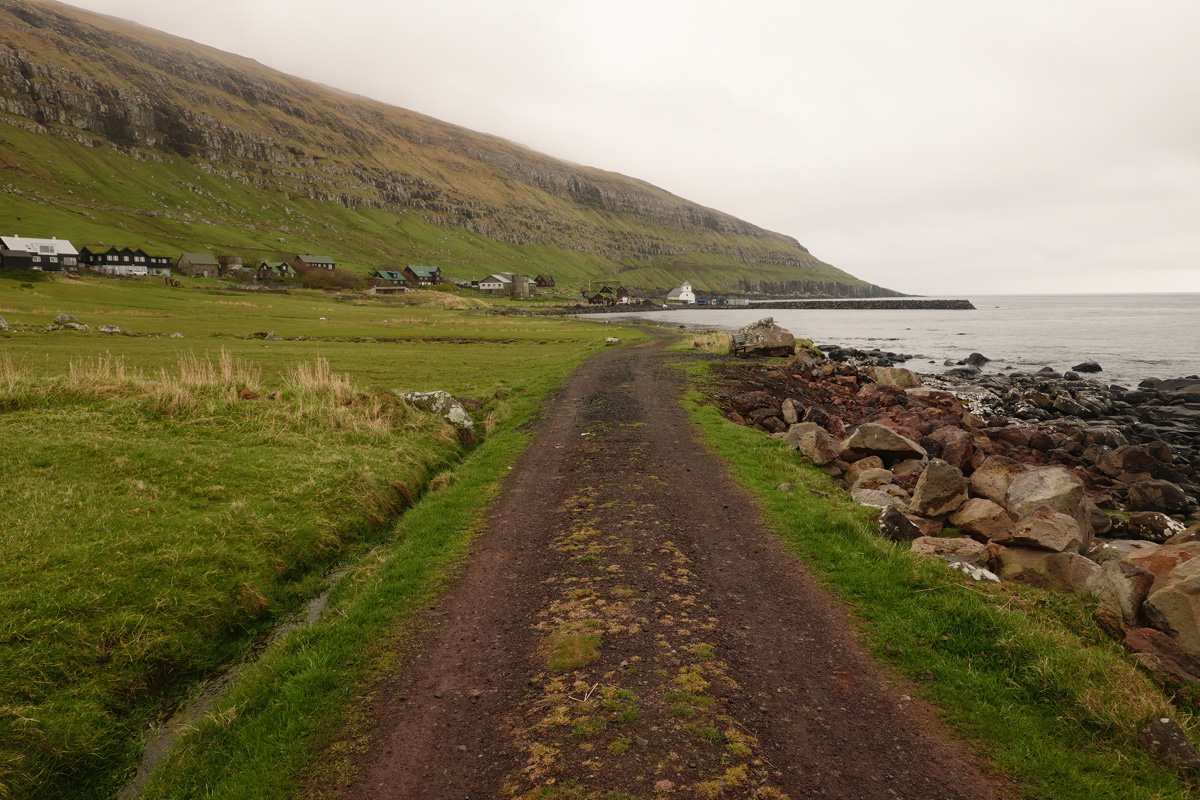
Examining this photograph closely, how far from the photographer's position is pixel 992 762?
6625 mm

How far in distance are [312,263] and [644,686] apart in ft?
Result: 672

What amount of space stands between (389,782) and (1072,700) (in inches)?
353

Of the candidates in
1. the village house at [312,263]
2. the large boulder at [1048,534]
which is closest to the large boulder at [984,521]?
the large boulder at [1048,534]

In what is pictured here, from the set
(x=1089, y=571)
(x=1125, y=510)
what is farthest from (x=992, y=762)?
(x=1125, y=510)

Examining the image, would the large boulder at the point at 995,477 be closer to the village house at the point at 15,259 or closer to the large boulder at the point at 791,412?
the large boulder at the point at 791,412

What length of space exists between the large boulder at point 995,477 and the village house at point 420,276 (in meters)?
190

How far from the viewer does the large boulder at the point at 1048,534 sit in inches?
439

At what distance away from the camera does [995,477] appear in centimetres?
1631

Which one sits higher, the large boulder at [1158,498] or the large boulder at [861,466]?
the large boulder at [861,466]

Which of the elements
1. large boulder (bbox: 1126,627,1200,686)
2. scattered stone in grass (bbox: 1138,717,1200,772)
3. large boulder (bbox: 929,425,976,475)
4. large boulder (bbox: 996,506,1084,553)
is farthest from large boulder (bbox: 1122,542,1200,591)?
large boulder (bbox: 929,425,976,475)

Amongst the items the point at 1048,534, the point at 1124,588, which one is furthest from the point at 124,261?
the point at 1124,588

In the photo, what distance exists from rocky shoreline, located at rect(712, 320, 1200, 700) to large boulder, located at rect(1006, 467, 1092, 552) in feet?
0.15

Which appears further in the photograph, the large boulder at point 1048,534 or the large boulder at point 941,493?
the large boulder at point 941,493

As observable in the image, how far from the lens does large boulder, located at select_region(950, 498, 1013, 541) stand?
1311 cm
